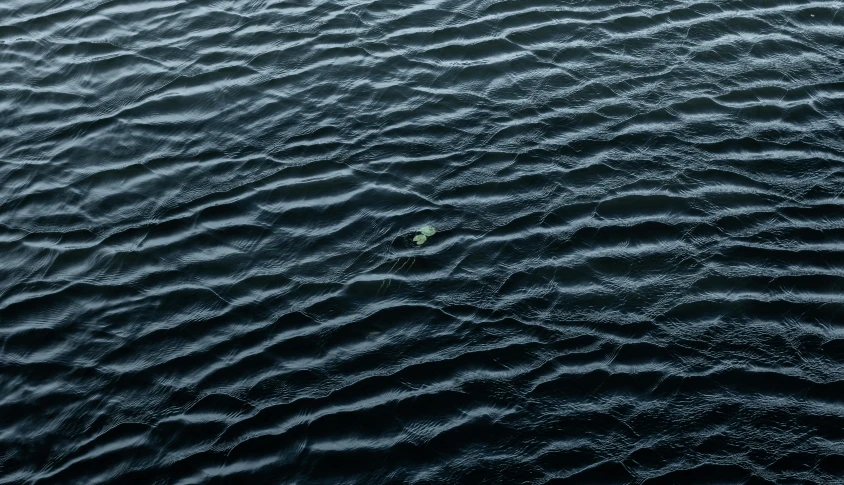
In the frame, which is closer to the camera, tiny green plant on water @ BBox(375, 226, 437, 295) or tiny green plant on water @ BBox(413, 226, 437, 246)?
tiny green plant on water @ BBox(375, 226, 437, 295)

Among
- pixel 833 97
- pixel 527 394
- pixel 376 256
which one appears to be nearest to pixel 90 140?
pixel 376 256

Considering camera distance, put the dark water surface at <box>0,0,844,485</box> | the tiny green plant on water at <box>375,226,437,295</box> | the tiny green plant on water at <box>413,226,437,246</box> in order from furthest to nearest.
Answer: the tiny green plant on water at <box>413,226,437,246</box> → the tiny green plant on water at <box>375,226,437,295</box> → the dark water surface at <box>0,0,844,485</box>

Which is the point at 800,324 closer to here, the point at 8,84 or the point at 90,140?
the point at 90,140

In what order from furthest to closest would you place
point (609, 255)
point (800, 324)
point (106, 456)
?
point (609, 255), point (800, 324), point (106, 456)

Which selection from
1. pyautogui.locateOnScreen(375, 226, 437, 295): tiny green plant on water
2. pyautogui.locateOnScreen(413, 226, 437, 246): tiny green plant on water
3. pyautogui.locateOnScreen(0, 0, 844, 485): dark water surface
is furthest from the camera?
pyautogui.locateOnScreen(413, 226, 437, 246): tiny green plant on water

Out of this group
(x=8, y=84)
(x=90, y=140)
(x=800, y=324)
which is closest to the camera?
(x=800, y=324)
